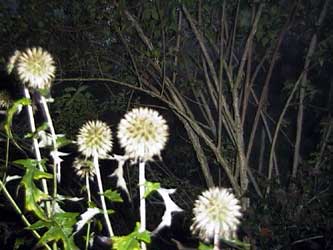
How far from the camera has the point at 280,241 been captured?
8.16 feet

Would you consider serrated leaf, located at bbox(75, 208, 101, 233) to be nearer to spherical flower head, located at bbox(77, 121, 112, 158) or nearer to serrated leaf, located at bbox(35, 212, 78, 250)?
serrated leaf, located at bbox(35, 212, 78, 250)

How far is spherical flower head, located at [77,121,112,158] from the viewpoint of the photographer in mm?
1767

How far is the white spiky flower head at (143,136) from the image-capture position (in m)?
1.57

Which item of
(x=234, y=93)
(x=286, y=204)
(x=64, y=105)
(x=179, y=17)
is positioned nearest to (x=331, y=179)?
(x=286, y=204)

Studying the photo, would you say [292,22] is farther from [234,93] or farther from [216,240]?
[216,240]

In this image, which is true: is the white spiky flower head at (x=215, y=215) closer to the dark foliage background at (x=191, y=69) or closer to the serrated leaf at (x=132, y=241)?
the serrated leaf at (x=132, y=241)

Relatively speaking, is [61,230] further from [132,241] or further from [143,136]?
[143,136]

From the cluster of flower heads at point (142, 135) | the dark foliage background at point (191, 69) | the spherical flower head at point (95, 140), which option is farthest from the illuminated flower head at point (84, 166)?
the dark foliage background at point (191, 69)

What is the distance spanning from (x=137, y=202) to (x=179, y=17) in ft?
4.65

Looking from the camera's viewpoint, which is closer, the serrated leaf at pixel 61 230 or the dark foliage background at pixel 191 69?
the serrated leaf at pixel 61 230

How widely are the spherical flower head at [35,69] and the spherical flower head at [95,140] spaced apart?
21 centimetres

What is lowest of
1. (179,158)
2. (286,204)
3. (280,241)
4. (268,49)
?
(280,241)

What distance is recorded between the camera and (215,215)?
1404 mm

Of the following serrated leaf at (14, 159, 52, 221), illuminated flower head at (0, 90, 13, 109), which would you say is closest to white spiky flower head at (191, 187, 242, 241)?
serrated leaf at (14, 159, 52, 221)
